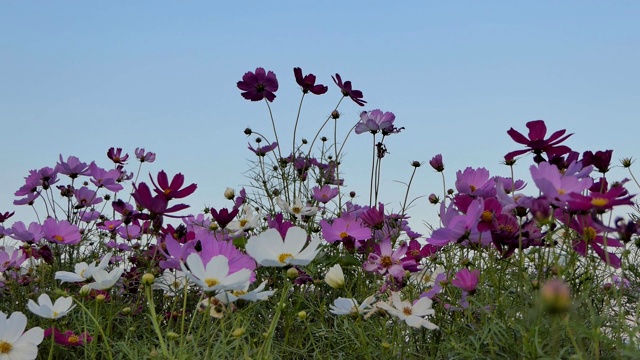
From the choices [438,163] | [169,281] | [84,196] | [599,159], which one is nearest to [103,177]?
[84,196]

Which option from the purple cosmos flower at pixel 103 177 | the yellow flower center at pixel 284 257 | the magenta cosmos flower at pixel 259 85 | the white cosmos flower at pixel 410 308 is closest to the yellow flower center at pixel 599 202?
the white cosmos flower at pixel 410 308

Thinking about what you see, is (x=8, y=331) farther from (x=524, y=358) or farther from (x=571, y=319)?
(x=571, y=319)

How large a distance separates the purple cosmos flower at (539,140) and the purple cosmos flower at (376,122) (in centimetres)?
99

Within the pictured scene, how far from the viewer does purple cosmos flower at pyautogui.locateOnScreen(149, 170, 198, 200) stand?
1428mm

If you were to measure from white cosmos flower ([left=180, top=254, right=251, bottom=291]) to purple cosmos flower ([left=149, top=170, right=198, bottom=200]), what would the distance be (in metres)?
0.40

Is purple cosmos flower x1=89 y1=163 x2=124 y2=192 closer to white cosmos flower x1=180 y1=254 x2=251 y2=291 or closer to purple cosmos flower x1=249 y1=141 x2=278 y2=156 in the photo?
purple cosmos flower x1=249 y1=141 x2=278 y2=156

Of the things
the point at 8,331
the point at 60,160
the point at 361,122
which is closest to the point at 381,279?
the point at 361,122

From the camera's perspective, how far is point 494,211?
136 cm

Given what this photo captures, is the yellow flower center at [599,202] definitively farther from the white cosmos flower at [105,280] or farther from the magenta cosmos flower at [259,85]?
the magenta cosmos flower at [259,85]

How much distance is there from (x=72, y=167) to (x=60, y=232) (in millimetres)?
540

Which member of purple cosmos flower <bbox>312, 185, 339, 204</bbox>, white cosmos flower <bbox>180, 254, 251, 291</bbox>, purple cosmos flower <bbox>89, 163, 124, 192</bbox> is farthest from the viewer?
purple cosmos flower <bbox>89, 163, 124, 192</bbox>

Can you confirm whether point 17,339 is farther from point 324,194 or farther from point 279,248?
point 324,194

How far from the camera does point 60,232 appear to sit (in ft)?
7.17

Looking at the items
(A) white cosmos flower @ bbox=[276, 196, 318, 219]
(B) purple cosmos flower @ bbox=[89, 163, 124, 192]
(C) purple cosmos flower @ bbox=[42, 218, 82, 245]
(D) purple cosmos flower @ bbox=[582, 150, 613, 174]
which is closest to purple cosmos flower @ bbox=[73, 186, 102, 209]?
(B) purple cosmos flower @ bbox=[89, 163, 124, 192]
